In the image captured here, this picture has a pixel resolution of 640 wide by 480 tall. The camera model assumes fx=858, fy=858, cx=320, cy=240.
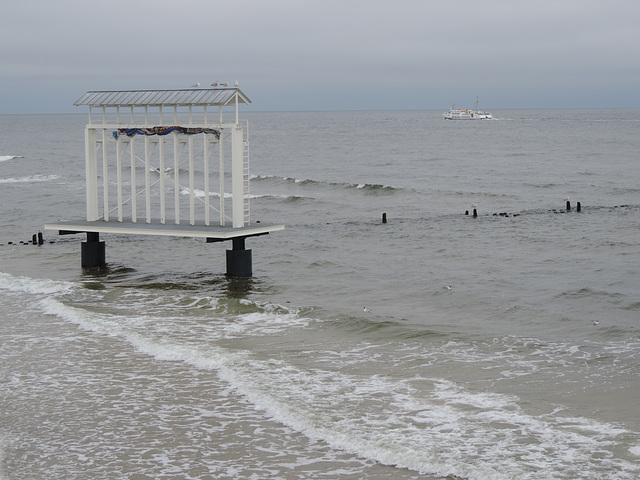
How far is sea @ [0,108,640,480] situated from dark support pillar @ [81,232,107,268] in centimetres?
53

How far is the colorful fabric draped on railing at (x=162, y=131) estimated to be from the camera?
2292 centimetres

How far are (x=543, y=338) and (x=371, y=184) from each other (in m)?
39.0

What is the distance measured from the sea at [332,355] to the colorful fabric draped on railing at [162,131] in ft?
13.3

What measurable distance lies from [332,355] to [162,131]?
1053 cm

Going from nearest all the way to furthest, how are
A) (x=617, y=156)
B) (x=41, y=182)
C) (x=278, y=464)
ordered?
1. (x=278, y=464)
2. (x=41, y=182)
3. (x=617, y=156)

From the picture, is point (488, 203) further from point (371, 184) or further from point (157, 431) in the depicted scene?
point (157, 431)

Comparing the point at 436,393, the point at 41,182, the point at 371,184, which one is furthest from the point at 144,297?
the point at 41,182

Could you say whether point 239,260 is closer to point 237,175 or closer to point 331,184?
point 237,175

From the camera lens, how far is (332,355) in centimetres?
1600

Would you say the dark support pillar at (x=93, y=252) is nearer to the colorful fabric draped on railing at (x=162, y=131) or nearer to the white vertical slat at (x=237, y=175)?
the colorful fabric draped on railing at (x=162, y=131)

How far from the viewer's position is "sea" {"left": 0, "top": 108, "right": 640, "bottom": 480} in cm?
1117

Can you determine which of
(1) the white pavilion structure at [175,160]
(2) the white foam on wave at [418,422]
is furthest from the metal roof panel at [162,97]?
(2) the white foam on wave at [418,422]

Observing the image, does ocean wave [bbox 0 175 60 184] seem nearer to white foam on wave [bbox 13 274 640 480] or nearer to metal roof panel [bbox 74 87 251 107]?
metal roof panel [bbox 74 87 251 107]

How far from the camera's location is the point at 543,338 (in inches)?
680
